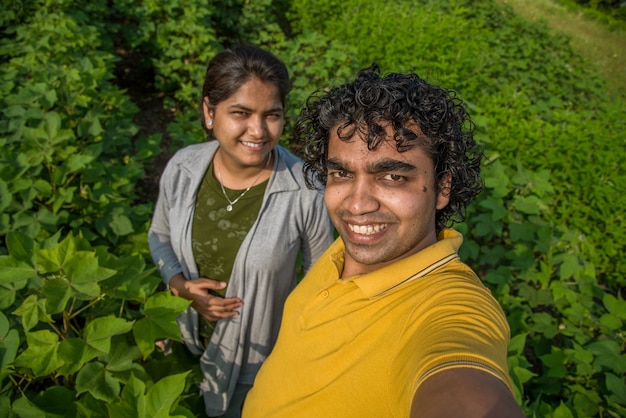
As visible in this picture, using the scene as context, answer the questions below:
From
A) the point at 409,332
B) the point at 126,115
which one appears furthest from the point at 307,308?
the point at 126,115

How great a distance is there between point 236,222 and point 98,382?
2.95ft

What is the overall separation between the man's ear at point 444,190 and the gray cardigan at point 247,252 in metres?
0.69

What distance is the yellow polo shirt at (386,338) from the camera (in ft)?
2.89

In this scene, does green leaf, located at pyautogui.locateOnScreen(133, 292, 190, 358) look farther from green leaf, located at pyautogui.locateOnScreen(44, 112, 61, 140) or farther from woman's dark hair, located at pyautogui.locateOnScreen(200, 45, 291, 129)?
green leaf, located at pyautogui.locateOnScreen(44, 112, 61, 140)

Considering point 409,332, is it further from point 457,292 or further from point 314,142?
point 314,142

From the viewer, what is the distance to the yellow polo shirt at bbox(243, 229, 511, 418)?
881 millimetres

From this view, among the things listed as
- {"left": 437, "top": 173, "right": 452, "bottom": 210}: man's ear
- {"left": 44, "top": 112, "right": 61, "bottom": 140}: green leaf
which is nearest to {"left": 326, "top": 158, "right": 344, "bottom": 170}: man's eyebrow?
{"left": 437, "top": 173, "right": 452, "bottom": 210}: man's ear

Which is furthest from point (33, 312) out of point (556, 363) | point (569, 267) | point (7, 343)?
point (569, 267)

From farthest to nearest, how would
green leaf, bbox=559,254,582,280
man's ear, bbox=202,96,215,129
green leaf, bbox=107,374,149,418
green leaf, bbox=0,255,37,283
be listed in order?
green leaf, bbox=559,254,582,280 < man's ear, bbox=202,96,215,129 < green leaf, bbox=0,255,37,283 < green leaf, bbox=107,374,149,418

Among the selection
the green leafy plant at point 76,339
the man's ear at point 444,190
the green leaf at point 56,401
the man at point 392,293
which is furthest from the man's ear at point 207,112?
the green leaf at point 56,401

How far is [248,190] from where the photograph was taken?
1956mm

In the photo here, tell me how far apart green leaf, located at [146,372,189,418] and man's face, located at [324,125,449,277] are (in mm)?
603

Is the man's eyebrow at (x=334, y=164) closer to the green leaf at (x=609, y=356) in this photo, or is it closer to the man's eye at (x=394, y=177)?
the man's eye at (x=394, y=177)

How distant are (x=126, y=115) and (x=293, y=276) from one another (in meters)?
2.21
